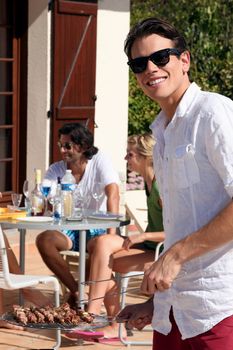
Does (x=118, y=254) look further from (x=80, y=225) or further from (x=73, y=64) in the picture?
(x=73, y=64)

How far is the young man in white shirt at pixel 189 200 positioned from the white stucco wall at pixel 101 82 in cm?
692

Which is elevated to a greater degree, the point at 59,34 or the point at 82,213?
the point at 59,34

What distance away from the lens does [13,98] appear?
390 inches

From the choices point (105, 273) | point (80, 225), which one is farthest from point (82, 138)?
point (105, 273)

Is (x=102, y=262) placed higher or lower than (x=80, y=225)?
lower

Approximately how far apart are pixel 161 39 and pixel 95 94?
24.8 ft

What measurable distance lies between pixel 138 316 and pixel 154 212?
3.18 m

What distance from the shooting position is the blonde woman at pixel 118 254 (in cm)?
611

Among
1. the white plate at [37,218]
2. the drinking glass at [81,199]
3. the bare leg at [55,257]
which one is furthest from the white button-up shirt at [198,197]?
the bare leg at [55,257]

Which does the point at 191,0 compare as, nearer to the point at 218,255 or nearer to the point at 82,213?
the point at 82,213

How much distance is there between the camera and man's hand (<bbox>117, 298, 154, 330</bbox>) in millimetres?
3027

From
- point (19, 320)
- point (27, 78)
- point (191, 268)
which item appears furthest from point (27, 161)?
point (191, 268)

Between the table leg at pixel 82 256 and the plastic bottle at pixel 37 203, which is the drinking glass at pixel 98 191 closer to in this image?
the plastic bottle at pixel 37 203

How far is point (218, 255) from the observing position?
108 inches
